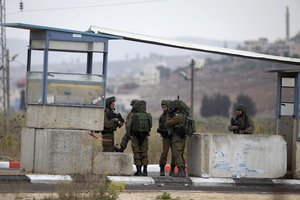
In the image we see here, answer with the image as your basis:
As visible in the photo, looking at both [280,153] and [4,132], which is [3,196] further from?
[4,132]

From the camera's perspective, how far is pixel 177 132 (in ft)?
65.2

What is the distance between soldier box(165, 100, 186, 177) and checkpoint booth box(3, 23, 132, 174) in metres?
1.62

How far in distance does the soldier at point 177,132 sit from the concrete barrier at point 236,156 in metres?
0.51

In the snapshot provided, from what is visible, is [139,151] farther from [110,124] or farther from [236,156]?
[236,156]

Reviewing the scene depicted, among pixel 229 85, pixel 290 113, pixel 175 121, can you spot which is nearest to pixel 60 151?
pixel 175 121

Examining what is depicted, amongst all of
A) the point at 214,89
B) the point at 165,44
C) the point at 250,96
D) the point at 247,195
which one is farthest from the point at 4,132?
the point at 214,89

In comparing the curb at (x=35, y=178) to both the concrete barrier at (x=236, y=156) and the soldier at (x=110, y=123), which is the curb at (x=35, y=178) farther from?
the concrete barrier at (x=236, y=156)

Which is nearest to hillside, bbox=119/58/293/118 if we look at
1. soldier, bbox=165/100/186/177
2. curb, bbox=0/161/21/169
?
curb, bbox=0/161/21/169

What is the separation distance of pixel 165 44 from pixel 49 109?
10.7ft

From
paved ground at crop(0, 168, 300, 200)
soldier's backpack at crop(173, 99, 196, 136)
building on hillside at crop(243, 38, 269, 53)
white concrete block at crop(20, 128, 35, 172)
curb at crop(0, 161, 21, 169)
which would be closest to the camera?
paved ground at crop(0, 168, 300, 200)

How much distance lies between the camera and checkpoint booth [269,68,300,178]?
21.0 m

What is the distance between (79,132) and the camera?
1886cm

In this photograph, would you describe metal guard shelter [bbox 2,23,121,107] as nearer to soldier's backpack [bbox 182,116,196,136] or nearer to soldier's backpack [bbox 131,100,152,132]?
soldier's backpack [bbox 131,100,152,132]

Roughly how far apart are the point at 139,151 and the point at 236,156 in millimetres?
2314
